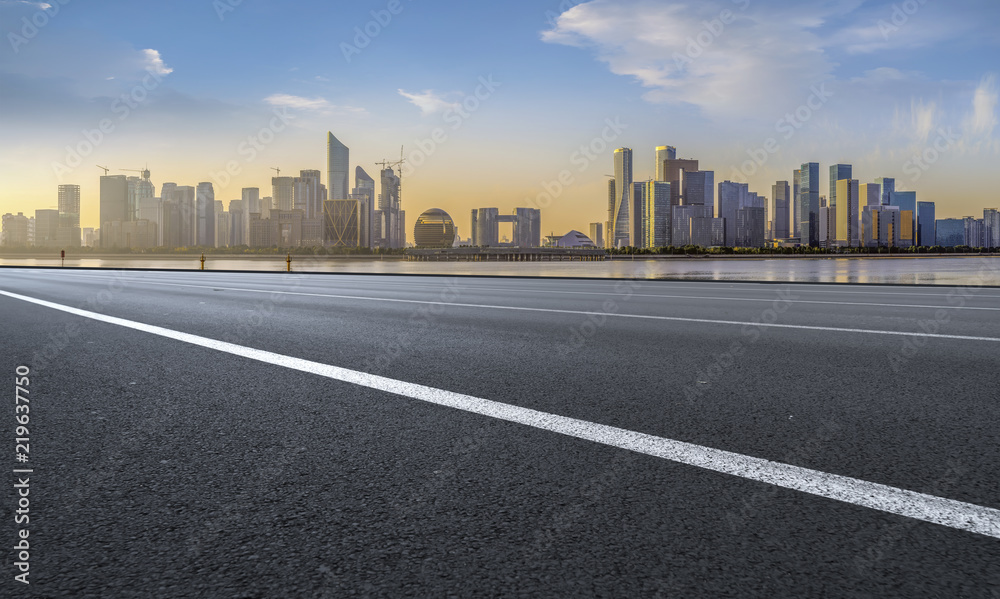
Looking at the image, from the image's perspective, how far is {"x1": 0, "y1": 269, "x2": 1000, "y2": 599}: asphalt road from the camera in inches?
88.1

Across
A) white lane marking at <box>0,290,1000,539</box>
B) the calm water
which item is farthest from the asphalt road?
the calm water

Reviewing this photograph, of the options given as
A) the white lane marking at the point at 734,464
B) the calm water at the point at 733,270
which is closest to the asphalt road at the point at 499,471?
the white lane marking at the point at 734,464

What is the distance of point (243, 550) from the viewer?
2.41 meters

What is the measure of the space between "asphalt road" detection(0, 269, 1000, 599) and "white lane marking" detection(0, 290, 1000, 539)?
0.16 ft

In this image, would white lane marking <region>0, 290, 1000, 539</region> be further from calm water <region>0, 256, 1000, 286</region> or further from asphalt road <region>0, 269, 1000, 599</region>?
calm water <region>0, 256, 1000, 286</region>

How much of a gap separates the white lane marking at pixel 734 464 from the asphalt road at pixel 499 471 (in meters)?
0.05

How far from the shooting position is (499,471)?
3252mm

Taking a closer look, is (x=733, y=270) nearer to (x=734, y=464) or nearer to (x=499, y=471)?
(x=734, y=464)

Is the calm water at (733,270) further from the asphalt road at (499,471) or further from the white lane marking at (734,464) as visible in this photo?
the white lane marking at (734,464)

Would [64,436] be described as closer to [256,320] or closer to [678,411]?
[678,411]

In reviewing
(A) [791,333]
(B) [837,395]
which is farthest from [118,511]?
(A) [791,333]

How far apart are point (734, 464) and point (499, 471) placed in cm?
117

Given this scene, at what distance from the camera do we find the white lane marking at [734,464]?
2684 millimetres

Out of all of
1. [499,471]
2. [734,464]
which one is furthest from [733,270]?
[499,471]
